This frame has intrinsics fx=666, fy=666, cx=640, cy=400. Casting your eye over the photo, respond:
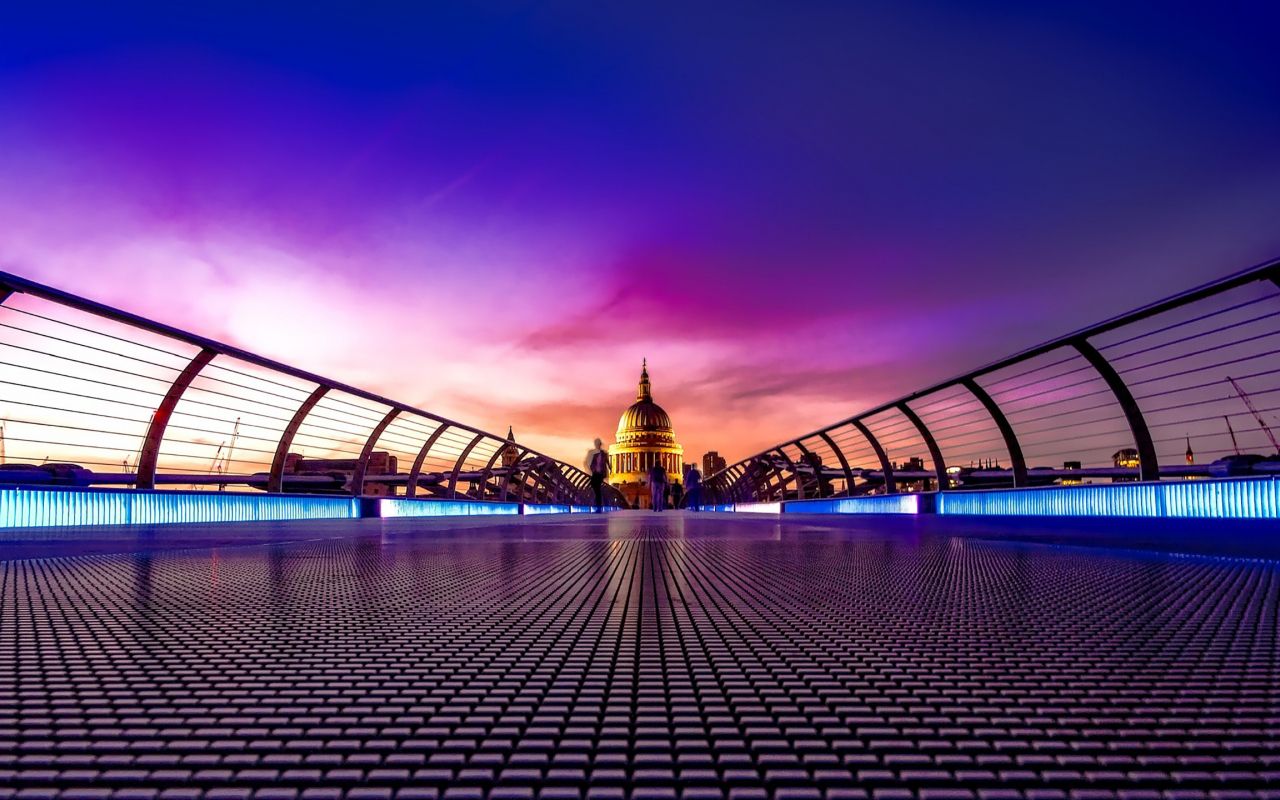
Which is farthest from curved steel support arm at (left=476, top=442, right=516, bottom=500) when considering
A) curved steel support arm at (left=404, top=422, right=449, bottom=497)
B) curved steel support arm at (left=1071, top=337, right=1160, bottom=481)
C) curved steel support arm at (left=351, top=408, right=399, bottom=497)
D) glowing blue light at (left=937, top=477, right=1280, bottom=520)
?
curved steel support arm at (left=1071, top=337, right=1160, bottom=481)

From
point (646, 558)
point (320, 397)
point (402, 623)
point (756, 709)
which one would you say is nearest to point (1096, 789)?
point (756, 709)

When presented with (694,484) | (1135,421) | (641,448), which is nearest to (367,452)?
(1135,421)

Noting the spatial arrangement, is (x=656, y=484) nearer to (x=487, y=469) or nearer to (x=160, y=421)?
(x=487, y=469)

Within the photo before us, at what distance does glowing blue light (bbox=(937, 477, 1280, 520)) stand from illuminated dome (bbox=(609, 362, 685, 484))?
9992 cm

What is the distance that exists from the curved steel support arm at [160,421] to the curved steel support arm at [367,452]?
3.26 meters

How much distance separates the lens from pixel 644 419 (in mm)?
116125

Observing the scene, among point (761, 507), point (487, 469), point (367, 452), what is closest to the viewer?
point (367, 452)

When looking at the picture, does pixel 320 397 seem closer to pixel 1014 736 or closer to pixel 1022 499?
pixel 1022 499

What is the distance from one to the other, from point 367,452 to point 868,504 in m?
7.85

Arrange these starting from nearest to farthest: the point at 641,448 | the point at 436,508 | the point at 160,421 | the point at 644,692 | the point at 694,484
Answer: the point at 644,692 < the point at 160,421 < the point at 436,508 < the point at 694,484 < the point at 641,448

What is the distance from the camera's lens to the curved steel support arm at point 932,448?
8.41 meters

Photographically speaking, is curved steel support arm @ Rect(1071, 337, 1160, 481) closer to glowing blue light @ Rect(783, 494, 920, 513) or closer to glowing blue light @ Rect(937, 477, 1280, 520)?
glowing blue light @ Rect(937, 477, 1280, 520)

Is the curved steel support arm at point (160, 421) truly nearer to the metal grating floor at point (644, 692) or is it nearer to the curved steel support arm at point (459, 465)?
the metal grating floor at point (644, 692)

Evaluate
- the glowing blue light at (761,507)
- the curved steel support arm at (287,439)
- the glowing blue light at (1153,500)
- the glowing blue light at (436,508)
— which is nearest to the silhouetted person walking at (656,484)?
the glowing blue light at (761,507)
